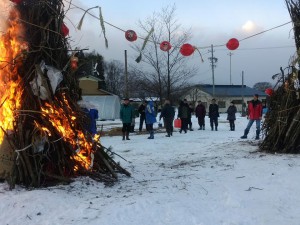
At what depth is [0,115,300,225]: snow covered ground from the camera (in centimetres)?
527

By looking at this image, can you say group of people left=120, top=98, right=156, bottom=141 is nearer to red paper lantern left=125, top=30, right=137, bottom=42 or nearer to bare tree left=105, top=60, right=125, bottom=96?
red paper lantern left=125, top=30, right=137, bottom=42

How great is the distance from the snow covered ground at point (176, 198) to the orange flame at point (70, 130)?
0.46m

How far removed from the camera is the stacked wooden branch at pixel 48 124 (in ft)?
21.8

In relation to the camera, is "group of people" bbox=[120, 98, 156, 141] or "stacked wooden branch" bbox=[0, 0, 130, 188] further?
"group of people" bbox=[120, 98, 156, 141]

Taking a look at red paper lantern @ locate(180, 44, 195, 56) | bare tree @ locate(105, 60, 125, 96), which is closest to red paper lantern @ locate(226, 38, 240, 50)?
red paper lantern @ locate(180, 44, 195, 56)

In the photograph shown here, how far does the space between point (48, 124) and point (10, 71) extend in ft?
3.54

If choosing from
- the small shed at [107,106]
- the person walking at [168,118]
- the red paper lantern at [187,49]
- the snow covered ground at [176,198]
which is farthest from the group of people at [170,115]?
the small shed at [107,106]

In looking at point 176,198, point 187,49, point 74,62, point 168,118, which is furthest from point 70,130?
point 168,118

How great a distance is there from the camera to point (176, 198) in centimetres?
612

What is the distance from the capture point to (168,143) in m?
14.4

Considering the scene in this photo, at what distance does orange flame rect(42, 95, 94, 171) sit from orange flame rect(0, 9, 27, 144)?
20.7 inches

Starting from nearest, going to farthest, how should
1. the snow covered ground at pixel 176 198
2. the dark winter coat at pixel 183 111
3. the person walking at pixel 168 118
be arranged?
the snow covered ground at pixel 176 198
the person walking at pixel 168 118
the dark winter coat at pixel 183 111

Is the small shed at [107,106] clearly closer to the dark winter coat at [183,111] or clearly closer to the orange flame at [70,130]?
the dark winter coat at [183,111]

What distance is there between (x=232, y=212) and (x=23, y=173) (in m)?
3.17
